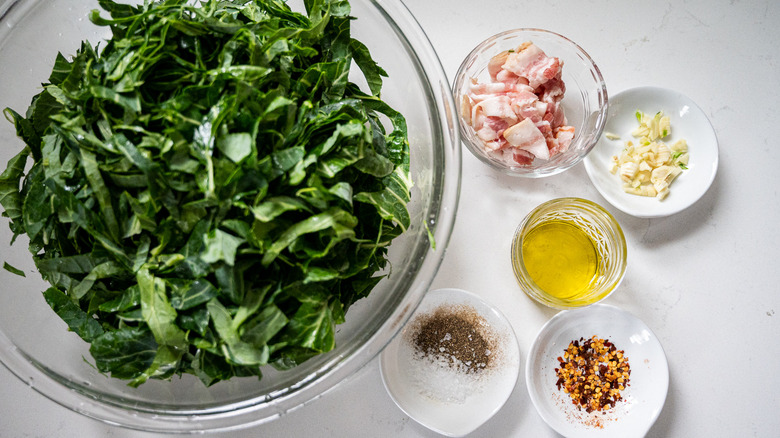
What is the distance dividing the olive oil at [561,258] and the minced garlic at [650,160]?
240 millimetres

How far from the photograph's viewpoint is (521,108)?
5.92 ft

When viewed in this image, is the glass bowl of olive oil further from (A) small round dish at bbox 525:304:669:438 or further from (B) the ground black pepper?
(B) the ground black pepper

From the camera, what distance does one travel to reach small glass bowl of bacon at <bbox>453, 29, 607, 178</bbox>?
182cm

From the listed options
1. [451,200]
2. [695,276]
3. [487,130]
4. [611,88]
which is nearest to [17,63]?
[451,200]

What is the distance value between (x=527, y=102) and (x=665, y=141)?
582mm

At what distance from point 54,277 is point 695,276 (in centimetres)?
201

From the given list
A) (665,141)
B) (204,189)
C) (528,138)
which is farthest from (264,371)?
(665,141)

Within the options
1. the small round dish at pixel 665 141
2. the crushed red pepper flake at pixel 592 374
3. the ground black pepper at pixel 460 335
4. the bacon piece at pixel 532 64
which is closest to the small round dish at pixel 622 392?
the crushed red pepper flake at pixel 592 374

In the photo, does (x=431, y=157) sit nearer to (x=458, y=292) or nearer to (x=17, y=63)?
(x=458, y=292)

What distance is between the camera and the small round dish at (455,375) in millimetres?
1886

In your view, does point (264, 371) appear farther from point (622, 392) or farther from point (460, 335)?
point (622, 392)

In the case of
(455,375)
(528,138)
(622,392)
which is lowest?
(622,392)

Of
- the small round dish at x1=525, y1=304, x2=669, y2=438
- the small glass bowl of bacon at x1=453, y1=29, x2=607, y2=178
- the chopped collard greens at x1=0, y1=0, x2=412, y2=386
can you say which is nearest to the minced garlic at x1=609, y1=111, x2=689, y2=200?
the small glass bowl of bacon at x1=453, y1=29, x2=607, y2=178

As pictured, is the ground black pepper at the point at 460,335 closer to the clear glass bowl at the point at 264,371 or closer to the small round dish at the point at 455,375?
the small round dish at the point at 455,375
